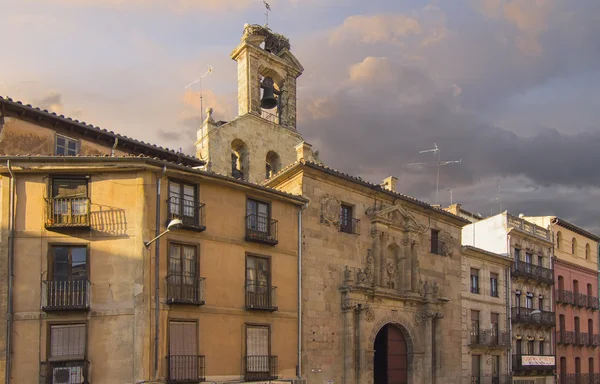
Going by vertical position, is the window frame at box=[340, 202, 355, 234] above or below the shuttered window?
above

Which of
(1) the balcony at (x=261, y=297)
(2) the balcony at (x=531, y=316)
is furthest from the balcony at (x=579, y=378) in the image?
(1) the balcony at (x=261, y=297)

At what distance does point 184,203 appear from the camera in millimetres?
24000

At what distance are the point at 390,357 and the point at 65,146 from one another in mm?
19126

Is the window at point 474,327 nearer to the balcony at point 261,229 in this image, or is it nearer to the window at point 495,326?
the window at point 495,326

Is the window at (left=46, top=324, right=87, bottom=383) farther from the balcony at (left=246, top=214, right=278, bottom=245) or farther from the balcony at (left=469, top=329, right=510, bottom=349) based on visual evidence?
the balcony at (left=469, top=329, right=510, bottom=349)

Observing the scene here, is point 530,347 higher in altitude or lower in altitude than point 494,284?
lower

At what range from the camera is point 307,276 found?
2823 cm

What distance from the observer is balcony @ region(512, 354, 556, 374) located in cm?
4147

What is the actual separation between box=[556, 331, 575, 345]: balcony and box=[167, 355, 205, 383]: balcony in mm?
33823

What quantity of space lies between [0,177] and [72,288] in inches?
190

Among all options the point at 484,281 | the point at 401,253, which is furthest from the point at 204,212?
the point at 484,281

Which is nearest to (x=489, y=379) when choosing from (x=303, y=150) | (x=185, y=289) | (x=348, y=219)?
(x=348, y=219)

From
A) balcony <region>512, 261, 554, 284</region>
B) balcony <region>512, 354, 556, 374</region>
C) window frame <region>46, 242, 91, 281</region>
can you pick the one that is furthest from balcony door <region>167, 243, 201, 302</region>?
balcony <region>512, 261, 554, 284</region>

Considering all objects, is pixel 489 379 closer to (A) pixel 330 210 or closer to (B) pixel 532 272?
(B) pixel 532 272
